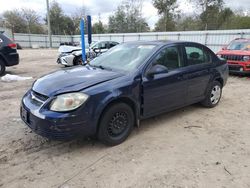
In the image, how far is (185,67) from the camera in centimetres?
398

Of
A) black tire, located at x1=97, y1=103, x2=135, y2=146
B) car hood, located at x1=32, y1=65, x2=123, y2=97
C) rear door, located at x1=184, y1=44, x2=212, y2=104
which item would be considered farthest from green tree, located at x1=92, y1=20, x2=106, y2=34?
black tire, located at x1=97, y1=103, x2=135, y2=146

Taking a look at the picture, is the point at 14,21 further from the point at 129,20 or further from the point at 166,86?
the point at 166,86

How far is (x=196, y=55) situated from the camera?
432 cm

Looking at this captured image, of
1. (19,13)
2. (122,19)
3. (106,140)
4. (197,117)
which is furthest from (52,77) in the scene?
(19,13)

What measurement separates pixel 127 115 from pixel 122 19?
3631cm

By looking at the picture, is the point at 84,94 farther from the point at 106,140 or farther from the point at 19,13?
the point at 19,13

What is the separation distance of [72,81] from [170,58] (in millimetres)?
1847

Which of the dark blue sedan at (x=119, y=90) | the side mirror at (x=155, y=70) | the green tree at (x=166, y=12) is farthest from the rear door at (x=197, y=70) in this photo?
the green tree at (x=166, y=12)

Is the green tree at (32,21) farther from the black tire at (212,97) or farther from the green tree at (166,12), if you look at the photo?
the black tire at (212,97)

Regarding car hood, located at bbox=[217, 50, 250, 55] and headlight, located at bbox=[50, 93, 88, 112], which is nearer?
headlight, located at bbox=[50, 93, 88, 112]

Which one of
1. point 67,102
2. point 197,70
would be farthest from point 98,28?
point 67,102

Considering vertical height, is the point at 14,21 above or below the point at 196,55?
above

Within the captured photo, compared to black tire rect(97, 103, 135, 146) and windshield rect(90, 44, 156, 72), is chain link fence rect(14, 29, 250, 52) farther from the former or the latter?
black tire rect(97, 103, 135, 146)

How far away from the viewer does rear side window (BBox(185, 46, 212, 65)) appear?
4113mm
